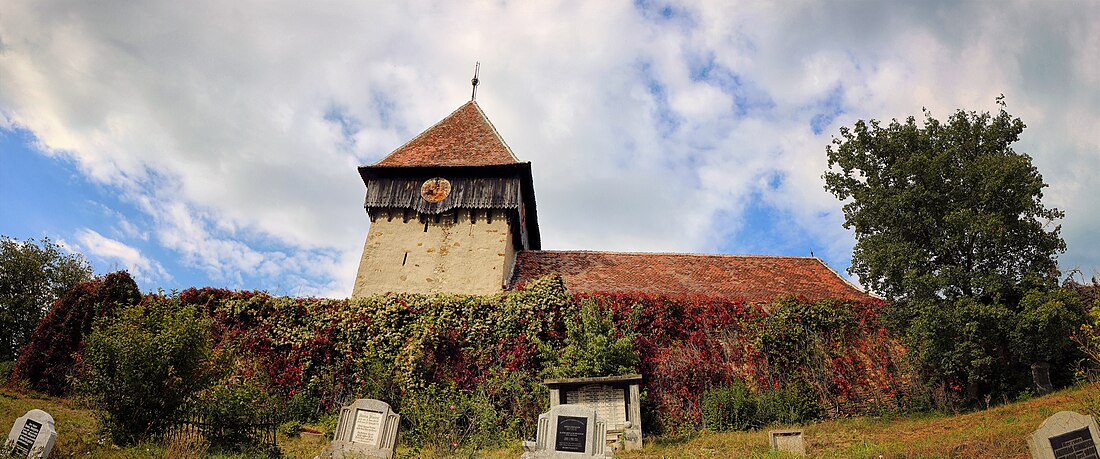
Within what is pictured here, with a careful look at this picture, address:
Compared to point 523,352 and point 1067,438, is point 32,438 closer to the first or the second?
point 523,352

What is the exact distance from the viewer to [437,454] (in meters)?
10.4

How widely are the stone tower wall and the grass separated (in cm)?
597

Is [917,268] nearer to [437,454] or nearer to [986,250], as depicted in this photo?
[986,250]

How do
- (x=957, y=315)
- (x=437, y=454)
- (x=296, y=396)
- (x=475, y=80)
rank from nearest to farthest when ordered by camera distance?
(x=437, y=454) < (x=957, y=315) < (x=296, y=396) < (x=475, y=80)

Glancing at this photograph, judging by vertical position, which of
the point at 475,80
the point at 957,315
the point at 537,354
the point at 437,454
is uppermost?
the point at 475,80

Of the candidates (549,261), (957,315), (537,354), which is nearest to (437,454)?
(537,354)

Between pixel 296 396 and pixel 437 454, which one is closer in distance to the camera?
pixel 437 454

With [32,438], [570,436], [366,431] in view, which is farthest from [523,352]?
[32,438]

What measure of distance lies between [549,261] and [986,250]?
37.3 ft

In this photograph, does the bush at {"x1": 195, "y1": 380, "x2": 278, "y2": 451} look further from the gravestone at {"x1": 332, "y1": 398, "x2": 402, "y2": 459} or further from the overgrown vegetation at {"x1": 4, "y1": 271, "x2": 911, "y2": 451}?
the overgrown vegetation at {"x1": 4, "y1": 271, "x2": 911, "y2": 451}

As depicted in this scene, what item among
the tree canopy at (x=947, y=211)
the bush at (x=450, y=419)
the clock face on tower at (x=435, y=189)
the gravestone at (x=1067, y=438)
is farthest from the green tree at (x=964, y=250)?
the clock face on tower at (x=435, y=189)

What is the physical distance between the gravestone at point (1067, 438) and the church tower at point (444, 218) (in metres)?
12.4

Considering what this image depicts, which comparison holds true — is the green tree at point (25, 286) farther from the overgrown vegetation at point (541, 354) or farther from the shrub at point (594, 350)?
the shrub at point (594, 350)

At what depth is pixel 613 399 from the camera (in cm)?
1185
